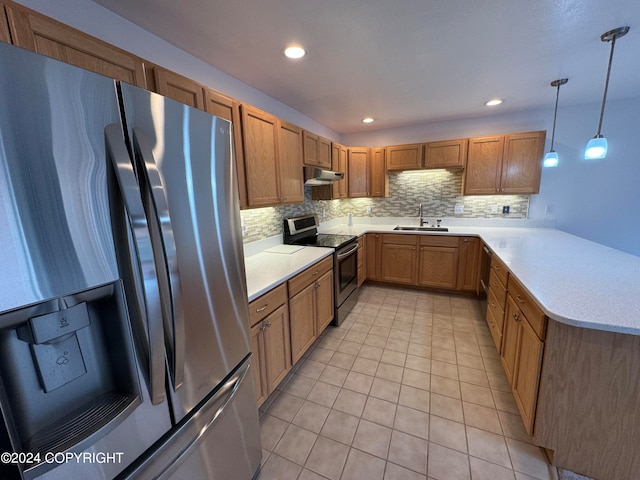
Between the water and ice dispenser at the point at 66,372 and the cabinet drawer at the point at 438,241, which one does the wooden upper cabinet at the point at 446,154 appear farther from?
the water and ice dispenser at the point at 66,372

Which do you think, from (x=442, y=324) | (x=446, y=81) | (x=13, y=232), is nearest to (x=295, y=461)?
(x=13, y=232)

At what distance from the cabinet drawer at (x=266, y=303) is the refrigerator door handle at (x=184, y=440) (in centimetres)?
40

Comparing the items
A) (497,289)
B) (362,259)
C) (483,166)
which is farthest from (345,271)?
(483,166)

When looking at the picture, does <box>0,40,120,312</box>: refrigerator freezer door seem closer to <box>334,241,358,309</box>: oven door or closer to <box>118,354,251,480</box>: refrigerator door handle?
<box>118,354,251,480</box>: refrigerator door handle

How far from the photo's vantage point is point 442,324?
2.94m

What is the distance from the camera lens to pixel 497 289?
2395 millimetres

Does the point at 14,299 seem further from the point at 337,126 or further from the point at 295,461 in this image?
the point at 337,126

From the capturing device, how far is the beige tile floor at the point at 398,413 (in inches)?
56.9

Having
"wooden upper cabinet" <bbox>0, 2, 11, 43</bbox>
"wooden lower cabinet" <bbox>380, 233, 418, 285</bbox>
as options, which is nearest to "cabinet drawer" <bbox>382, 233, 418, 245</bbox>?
"wooden lower cabinet" <bbox>380, 233, 418, 285</bbox>

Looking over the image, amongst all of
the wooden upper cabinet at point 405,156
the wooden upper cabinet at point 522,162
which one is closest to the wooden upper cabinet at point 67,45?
the wooden upper cabinet at point 405,156

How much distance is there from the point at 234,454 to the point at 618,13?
3.09 meters

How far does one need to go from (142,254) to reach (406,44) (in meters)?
2.04

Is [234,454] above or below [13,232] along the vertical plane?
below

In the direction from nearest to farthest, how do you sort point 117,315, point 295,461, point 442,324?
point 117,315, point 295,461, point 442,324
